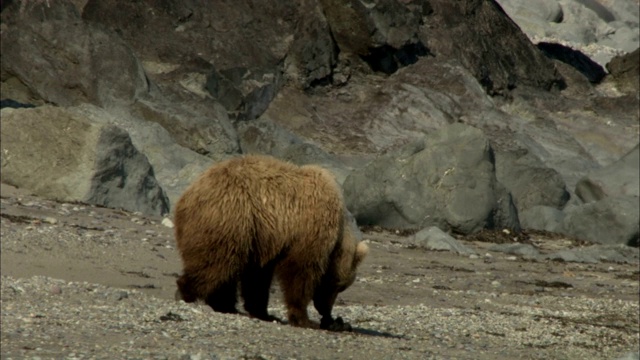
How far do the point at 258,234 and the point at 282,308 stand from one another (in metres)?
2.67

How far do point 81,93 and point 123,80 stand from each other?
1.01 m

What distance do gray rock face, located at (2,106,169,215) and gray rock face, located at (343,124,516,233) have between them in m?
5.19

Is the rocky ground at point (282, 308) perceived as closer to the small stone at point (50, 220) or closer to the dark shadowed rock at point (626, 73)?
the small stone at point (50, 220)

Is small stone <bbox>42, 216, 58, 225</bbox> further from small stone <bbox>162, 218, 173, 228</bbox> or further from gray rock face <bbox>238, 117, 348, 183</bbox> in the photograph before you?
gray rock face <bbox>238, 117, 348, 183</bbox>

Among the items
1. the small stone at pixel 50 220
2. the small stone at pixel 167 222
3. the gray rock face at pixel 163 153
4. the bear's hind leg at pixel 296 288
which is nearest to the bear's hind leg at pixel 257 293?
the bear's hind leg at pixel 296 288

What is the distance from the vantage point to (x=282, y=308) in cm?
1325

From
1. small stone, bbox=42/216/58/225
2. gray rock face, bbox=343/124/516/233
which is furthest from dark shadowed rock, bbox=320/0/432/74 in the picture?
small stone, bbox=42/216/58/225

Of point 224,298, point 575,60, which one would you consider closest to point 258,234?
point 224,298

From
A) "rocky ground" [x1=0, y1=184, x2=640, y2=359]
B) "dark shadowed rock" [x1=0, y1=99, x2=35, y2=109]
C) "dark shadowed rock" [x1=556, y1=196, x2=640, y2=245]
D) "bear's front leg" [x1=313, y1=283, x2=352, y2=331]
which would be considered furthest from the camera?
"dark shadowed rock" [x1=0, y1=99, x2=35, y2=109]

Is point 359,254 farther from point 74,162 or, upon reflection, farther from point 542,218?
point 542,218

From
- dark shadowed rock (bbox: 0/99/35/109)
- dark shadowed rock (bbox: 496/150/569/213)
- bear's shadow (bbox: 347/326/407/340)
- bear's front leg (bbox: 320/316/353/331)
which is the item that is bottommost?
dark shadowed rock (bbox: 0/99/35/109)

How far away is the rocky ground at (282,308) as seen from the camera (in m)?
9.42

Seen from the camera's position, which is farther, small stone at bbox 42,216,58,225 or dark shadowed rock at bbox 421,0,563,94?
dark shadowed rock at bbox 421,0,563,94

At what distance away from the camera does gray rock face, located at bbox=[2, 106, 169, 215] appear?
20.2 metres
